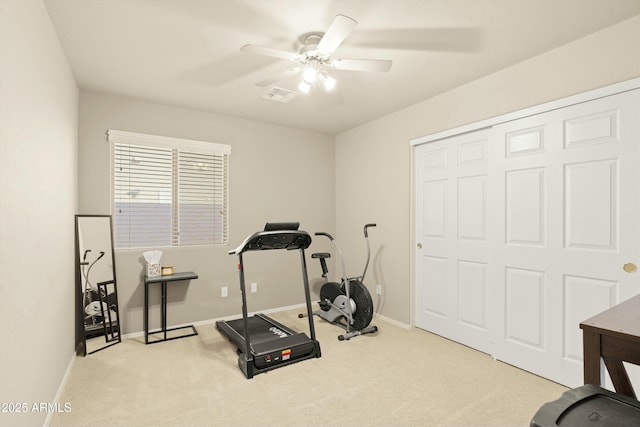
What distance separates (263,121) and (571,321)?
13.2 ft

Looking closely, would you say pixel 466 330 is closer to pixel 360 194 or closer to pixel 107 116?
pixel 360 194

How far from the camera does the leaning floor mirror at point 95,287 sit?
3256mm

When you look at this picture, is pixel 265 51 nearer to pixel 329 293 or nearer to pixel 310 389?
pixel 310 389

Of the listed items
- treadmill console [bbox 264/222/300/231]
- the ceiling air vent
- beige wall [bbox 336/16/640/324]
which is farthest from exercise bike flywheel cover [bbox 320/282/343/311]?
the ceiling air vent

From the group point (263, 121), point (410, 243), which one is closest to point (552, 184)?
point (410, 243)

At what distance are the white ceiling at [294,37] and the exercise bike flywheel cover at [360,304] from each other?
7.08 ft

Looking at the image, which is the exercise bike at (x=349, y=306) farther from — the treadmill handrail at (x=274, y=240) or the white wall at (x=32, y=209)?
the white wall at (x=32, y=209)

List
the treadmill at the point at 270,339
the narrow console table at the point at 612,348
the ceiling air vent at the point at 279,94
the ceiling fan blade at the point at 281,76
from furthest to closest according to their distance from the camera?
1. the ceiling air vent at the point at 279,94
2. the treadmill at the point at 270,339
3. the ceiling fan blade at the point at 281,76
4. the narrow console table at the point at 612,348

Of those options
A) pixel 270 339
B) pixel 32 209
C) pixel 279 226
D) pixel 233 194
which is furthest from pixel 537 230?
pixel 32 209

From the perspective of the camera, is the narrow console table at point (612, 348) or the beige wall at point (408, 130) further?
the beige wall at point (408, 130)

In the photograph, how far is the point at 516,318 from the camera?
291cm

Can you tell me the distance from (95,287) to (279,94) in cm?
274

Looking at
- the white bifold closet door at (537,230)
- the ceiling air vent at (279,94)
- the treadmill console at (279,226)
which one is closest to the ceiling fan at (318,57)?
the ceiling air vent at (279,94)

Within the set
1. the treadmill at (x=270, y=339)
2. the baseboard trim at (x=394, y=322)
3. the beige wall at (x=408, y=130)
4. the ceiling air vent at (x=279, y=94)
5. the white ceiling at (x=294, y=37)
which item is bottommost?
the baseboard trim at (x=394, y=322)
